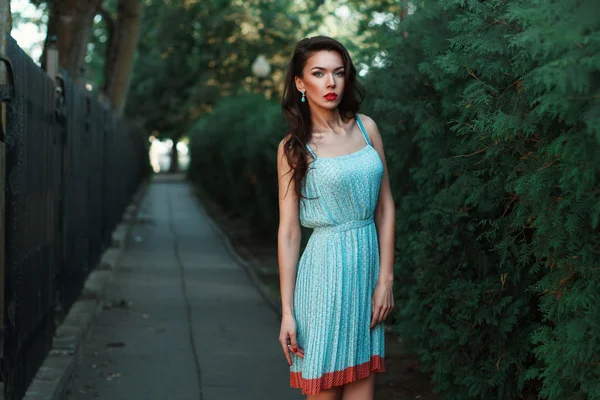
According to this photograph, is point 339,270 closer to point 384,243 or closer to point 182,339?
point 384,243

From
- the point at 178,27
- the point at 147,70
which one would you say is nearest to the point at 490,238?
the point at 178,27

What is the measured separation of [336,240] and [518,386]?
1.49m

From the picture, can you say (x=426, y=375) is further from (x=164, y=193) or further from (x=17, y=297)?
(x=164, y=193)

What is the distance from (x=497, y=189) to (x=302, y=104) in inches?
42.2

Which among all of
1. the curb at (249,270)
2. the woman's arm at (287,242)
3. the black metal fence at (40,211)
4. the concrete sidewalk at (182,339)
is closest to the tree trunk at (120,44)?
the curb at (249,270)

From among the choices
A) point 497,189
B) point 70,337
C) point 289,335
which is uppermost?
point 497,189

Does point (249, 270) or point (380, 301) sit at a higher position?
point (380, 301)

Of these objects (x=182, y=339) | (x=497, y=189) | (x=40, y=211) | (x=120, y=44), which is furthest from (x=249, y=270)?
(x=497, y=189)

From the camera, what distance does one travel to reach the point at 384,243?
4.12 m

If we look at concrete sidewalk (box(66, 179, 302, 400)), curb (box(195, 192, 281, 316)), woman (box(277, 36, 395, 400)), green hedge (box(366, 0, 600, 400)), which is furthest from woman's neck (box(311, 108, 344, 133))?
curb (box(195, 192, 281, 316))

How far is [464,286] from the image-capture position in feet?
17.7

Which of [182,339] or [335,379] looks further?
[182,339]

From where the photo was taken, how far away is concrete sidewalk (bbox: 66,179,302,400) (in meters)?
6.95

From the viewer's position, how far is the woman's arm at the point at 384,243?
4062 millimetres
